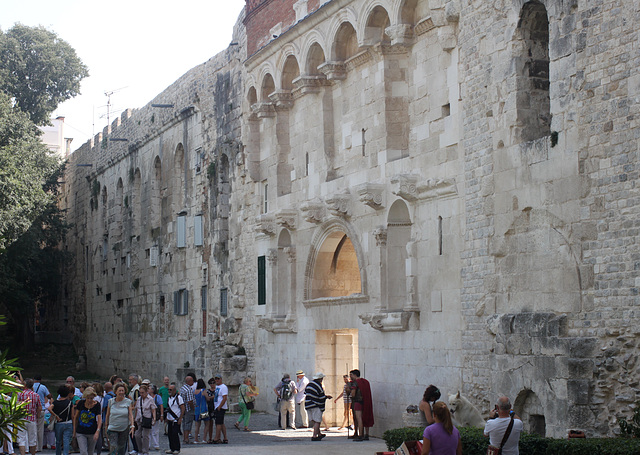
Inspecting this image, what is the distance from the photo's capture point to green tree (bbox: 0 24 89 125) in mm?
40406

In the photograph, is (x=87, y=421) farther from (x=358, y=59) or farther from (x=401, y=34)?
(x=358, y=59)

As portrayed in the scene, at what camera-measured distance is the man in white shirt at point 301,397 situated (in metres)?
19.7

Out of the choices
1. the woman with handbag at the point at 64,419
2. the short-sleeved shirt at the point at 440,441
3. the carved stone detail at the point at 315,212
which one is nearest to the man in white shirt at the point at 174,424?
the woman with handbag at the point at 64,419

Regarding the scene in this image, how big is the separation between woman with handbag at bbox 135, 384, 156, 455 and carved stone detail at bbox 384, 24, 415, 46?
7684 mm

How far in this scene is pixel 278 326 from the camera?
2138 cm

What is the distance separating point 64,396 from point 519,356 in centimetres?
704

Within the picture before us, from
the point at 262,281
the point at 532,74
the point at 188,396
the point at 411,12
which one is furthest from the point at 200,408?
the point at 532,74

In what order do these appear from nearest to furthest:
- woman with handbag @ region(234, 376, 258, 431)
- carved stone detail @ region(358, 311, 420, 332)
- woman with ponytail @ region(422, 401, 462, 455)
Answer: woman with ponytail @ region(422, 401, 462, 455), carved stone detail @ region(358, 311, 420, 332), woman with handbag @ region(234, 376, 258, 431)

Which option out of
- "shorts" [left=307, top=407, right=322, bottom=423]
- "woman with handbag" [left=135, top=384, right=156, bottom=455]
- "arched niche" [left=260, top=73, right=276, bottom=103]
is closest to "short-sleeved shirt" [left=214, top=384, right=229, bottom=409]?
"shorts" [left=307, top=407, right=322, bottom=423]

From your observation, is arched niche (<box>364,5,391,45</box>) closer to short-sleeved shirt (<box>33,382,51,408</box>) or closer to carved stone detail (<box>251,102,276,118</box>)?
carved stone detail (<box>251,102,276,118</box>)

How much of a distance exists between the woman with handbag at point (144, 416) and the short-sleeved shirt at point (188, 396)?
2499mm

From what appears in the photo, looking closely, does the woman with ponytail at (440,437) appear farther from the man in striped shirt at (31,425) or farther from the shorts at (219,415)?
the shorts at (219,415)

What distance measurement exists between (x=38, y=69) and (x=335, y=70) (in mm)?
26028

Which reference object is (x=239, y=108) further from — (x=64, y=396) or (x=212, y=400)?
(x=64, y=396)
